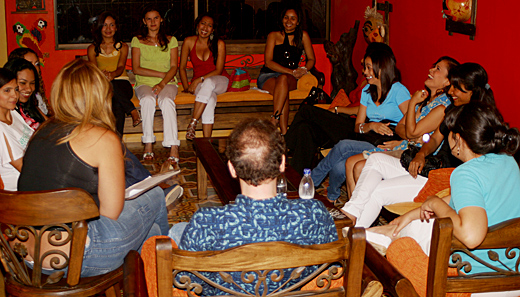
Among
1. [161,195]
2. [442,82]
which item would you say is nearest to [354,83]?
[442,82]

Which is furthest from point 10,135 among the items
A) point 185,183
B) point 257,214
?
point 185,183

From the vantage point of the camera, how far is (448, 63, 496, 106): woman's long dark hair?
3158 millimetres

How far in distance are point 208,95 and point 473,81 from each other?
3.03m

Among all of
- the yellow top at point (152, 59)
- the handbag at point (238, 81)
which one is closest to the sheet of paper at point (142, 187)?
the yellow top at point (152, 59)

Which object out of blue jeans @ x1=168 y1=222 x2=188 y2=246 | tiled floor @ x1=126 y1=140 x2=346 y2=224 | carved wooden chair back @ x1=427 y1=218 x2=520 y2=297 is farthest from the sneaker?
carved wooden chair back @ x1=427 y1=218 x2=520 y2=297

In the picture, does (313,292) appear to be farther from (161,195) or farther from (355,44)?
(355,44)

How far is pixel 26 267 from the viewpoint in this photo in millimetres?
2047

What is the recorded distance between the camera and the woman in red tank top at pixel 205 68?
Result: 5.66m

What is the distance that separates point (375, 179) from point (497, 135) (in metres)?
1.31

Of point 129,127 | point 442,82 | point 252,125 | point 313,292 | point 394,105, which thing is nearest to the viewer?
point 313,292

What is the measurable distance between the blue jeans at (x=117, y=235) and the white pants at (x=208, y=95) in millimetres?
3234

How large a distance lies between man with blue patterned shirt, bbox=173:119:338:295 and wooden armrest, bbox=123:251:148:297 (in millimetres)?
174

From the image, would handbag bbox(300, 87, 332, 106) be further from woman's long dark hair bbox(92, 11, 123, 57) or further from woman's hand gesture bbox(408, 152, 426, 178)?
woman's hand gesture bbox(408, 152, 426, 178)

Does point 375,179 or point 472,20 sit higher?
point 472,20
